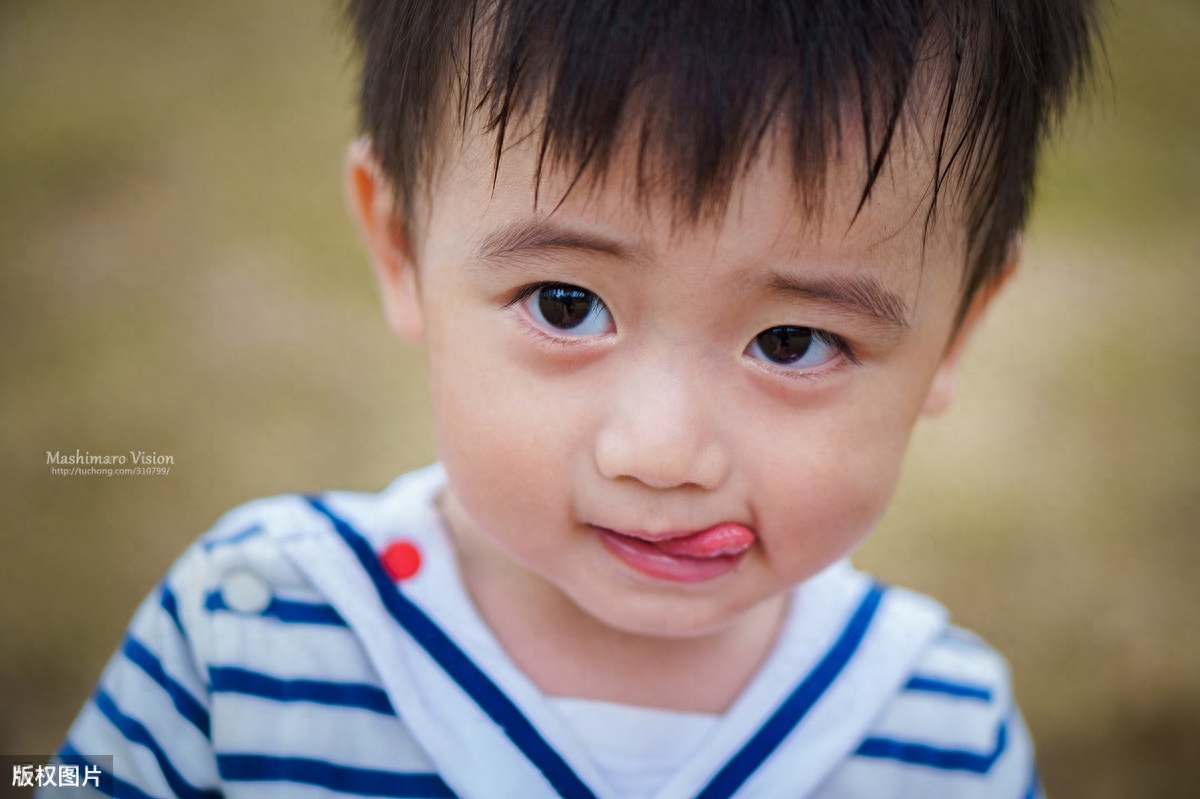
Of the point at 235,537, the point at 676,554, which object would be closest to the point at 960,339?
the point at 676,554

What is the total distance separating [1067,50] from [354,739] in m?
0.74

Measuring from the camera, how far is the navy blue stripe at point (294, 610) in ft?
2.77

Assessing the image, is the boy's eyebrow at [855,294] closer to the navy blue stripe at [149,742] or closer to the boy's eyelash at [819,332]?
the boy's eyelash at [819,332]

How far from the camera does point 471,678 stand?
2.69 ft

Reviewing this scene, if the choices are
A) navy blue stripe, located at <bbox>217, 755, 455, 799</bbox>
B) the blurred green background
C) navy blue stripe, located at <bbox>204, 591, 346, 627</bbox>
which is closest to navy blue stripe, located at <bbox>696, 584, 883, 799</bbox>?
navy blue stripe, located at <bbox>217, 755, 455, 799</bbox>

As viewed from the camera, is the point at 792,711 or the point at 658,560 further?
the point at 792,711

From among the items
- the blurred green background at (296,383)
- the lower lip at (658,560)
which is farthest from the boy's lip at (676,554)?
the blurred green background at (296,383)

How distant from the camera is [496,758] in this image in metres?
0.79

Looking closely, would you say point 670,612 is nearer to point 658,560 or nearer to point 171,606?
point 658,560

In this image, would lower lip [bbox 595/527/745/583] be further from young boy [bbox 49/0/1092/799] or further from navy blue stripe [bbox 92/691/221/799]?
navy blue stripe [bbox 92/691/221/799]

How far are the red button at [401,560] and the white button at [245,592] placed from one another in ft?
0.32

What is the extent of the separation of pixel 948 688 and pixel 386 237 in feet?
2.01

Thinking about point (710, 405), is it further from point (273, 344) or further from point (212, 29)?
point (212, 29)

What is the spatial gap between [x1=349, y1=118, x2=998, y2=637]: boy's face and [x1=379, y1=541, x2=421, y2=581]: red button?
0.46 feet
